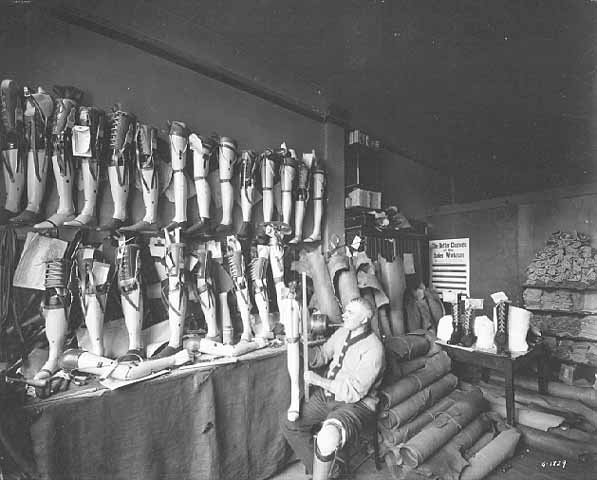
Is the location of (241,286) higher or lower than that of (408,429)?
higher

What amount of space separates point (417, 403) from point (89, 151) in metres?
2.98

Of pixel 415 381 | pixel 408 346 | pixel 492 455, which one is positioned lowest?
pixel 492 455

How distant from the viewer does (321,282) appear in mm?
3191

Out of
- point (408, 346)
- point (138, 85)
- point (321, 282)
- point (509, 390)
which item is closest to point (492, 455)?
point (509, 390)

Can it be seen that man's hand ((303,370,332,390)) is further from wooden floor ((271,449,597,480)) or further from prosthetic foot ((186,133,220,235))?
prosthetic foot ((186,133,220,235))

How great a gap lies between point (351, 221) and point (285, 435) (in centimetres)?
241

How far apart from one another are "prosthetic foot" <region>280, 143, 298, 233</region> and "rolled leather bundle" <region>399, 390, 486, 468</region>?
2.05 metres

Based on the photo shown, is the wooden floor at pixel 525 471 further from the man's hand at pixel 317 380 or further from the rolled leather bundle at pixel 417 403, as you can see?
the man's hand at pixel 317 380

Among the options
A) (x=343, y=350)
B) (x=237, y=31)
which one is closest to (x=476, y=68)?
(x=237, y=31)

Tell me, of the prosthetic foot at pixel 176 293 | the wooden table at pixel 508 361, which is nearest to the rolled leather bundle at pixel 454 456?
the wooden table at pixel 508 361

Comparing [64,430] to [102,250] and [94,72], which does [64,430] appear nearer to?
[102,250]

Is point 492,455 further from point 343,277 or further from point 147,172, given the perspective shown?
point 147,172

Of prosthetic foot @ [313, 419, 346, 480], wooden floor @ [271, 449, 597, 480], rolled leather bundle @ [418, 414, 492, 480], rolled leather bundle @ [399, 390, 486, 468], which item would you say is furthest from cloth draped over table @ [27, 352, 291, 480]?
rolled leather bundle @ [418, 414, 492, 480]

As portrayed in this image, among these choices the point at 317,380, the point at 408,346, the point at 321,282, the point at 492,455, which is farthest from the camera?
the point at 321,282
